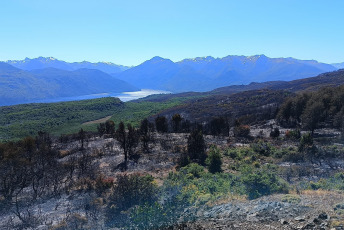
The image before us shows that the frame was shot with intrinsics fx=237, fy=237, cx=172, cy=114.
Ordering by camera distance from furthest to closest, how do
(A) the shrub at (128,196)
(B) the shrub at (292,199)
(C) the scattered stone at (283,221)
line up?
(A) the shrub at (128,196) → (B) the shrub at (292,199) → (C) the scattered stone at (283,221)

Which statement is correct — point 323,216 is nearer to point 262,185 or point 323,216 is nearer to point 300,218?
point 300,218

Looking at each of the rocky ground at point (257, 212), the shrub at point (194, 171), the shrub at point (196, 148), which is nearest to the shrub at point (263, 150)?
the shrub at point (196, 148)

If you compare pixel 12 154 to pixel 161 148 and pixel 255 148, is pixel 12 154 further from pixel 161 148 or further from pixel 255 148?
pixel 255 148

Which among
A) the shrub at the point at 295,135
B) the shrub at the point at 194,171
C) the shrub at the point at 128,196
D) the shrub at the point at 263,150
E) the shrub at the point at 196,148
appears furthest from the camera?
the shrub at the point at 295,135

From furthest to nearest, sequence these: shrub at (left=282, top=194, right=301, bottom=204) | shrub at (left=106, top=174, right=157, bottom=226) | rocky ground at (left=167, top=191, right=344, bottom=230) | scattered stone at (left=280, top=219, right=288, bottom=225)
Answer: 1. shrub at (left=106, top=174, right=157, bottom=226)
2. shrub at (left=282, top=194, right=301, bottom=204)
3. scattered stone at (left=280, top=219, right=288, bottom=225)
4. rocky ground at (left=167, top=191, right=344, bottom=230)

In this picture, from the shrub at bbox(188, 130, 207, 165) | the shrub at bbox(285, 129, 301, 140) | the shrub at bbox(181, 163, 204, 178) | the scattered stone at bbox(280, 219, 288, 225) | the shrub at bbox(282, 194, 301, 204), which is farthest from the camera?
the shrub at bbox(285, 129, 301, 140)

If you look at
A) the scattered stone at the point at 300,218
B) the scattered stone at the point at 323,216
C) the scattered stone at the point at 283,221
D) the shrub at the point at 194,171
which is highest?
the scattered stone at the point at 323,216

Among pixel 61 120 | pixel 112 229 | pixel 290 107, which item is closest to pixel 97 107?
pixel 61 120

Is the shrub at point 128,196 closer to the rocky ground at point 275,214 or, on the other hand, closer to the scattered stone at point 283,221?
the rocky ground at point 275,214

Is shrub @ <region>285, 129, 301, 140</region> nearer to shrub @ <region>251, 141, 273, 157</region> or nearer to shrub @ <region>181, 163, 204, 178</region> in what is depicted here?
shrub @ <region>251, 141, 273, 157</region>

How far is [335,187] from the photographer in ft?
31.9

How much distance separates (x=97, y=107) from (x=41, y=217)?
84309 millimetres

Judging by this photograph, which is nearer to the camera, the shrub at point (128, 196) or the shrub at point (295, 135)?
the shrub at point (128, 196)

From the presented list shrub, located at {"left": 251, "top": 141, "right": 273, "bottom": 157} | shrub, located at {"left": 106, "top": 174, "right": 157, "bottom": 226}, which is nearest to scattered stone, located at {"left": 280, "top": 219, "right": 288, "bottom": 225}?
shrub, located at {"left": 106, "top": 174, "right": 157, "bottom": 226}
